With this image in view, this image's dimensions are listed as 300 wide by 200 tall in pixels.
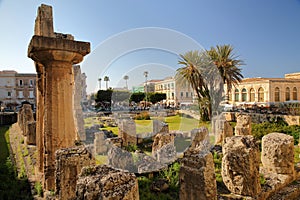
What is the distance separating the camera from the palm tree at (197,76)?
19.9 meters

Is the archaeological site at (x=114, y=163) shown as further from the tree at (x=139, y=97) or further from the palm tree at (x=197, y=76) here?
the tree at (x=139, y=97)

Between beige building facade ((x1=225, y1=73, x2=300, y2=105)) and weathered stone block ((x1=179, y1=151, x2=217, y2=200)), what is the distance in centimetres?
2885

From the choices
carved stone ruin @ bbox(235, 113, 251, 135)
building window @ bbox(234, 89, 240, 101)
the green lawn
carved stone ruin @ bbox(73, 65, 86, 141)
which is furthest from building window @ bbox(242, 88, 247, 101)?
carved stone ruin @ bbox(73, 65, 86, 141)

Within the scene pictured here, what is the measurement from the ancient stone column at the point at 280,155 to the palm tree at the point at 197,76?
14460 millimetres

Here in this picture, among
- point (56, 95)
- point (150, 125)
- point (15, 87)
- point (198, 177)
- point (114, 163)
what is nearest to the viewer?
point (198, 177)

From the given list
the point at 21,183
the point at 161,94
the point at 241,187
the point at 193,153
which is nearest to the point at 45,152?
the point at 21,183

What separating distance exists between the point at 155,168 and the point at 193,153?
9.00 feet

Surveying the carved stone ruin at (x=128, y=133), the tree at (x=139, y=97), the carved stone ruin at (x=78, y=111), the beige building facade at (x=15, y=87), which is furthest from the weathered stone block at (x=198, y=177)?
the beige building facade at (x=15, y=87)

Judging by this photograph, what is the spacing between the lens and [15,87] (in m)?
48.2

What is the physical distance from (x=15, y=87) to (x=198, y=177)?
53.1 m

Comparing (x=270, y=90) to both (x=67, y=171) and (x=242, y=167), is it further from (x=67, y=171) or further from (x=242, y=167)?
(x=67, y=171)

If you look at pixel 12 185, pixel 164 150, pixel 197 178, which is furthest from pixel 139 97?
pixel 197 178

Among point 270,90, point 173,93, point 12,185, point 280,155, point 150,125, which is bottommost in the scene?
point 150,125

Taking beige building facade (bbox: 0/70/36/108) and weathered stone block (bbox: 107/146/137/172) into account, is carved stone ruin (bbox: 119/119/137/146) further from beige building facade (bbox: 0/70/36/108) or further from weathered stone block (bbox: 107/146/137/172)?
beige building facade (bbox: 0/70/36/108)
